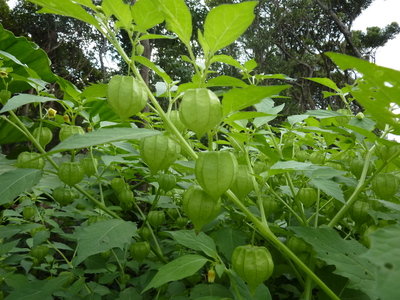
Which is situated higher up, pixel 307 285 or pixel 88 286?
pixel 307 285

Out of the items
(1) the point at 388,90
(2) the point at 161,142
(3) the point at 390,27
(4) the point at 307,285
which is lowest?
(4) the point at 307,285

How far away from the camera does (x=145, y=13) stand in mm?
529

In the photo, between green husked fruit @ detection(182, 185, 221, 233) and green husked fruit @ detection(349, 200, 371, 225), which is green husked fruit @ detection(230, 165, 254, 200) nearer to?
green husked fruit @ detection(182, 185, 221, 233)

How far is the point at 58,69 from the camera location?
351 inches

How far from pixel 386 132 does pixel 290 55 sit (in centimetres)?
1203

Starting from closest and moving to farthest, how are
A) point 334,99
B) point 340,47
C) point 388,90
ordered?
point 388,90, point 340,47, point 334,99

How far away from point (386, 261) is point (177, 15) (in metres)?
0.41

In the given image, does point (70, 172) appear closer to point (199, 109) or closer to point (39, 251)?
point (199, 109)

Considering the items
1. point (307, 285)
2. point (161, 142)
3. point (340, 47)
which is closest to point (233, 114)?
point (161, 142)

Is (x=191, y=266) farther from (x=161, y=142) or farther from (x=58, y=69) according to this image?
(x=58, y=69)

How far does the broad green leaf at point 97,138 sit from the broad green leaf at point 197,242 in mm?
285

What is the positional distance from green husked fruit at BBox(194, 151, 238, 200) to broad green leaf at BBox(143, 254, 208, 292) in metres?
Answer: 0.15

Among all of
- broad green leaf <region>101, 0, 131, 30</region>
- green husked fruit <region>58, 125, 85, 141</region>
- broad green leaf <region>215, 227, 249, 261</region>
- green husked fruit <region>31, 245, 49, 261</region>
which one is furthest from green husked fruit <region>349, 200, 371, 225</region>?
green husked fruit <region>31, 245, 49, 261</region>

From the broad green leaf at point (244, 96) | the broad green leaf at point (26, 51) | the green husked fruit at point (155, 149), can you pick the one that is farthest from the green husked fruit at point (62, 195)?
the broad green leaf at point (26, 51)
